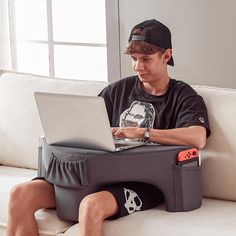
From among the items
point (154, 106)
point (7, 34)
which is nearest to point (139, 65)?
point (154, 106)

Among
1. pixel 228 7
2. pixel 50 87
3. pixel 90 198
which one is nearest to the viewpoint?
pixel 90 198

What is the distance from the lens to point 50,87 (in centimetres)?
325

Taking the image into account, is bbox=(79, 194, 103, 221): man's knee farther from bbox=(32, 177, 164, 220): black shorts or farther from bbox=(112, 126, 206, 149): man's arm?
bbox=(112, 126, 206, 149): man's arm

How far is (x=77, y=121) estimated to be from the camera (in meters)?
2.59

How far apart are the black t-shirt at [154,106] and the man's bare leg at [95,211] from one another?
1.39 ft

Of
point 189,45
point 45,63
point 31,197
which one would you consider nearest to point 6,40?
point 45,63

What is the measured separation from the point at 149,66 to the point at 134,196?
537 millimetres

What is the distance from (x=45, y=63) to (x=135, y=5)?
850 mm

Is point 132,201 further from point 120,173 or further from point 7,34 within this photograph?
point 7,34

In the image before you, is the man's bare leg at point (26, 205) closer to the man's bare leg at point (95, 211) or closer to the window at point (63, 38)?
the man's bare leg at point (95, 211)

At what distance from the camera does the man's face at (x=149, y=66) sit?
285 cm

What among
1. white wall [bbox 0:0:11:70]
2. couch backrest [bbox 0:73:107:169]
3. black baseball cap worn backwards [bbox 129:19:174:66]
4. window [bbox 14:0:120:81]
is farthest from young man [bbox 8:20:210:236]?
white wall [bbox 0:0:11:70]

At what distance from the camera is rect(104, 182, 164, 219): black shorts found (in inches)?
102

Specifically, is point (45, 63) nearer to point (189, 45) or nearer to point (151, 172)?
point (189, 45)
